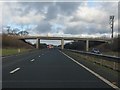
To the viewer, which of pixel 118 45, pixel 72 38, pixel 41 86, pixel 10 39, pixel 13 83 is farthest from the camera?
pixel 72 38

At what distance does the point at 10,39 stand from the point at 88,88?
114653 millimetres

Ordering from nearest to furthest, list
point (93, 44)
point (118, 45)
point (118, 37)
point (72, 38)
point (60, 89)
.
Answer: point (60, 89) → point (118, 45) → point (118, 37) → point (72, 38) → point (93, 44)

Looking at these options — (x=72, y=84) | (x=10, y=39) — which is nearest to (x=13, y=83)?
(x=72, y=84)

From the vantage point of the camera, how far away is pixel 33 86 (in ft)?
37.7

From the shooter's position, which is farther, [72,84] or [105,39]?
[105,39]

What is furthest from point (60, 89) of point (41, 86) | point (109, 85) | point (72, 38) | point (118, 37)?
point (72, 38)

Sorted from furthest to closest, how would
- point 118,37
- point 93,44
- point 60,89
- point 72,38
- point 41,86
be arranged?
1. point 93,44
2. point 72,38
3. point 118,37
4. point 41,86
5. point 60,89

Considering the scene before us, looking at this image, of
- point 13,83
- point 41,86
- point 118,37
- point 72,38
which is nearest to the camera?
point 41,86

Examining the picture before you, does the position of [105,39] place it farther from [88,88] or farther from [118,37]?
[88,88]

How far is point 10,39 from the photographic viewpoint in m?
124

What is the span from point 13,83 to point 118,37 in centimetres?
8995

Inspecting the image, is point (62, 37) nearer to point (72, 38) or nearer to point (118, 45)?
point (72, 38)

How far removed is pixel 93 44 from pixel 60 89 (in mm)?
142652

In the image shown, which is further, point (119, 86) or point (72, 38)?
point (72, 38)
